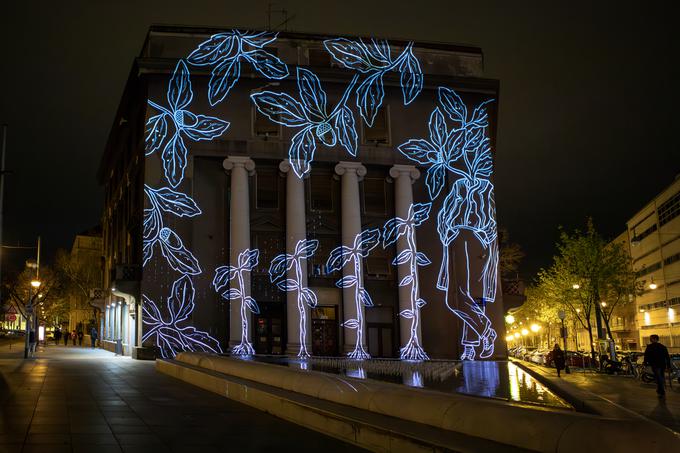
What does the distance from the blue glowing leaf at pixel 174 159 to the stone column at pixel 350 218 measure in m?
9.71

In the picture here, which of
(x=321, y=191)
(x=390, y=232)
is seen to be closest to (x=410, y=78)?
(x=321, y=191)

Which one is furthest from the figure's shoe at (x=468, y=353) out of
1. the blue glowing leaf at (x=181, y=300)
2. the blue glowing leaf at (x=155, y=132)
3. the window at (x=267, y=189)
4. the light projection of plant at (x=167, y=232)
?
the blue glowing leaf at (x=155, y=132)

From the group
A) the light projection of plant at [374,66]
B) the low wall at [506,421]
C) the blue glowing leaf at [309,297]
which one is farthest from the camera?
the light projection of plant at [374,66]

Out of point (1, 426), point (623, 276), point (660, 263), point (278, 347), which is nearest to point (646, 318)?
point (660, 263)

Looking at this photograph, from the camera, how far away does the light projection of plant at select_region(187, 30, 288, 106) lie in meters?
44.5

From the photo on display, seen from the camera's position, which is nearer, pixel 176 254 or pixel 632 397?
pixel 632 397

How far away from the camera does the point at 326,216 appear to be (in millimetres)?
46094

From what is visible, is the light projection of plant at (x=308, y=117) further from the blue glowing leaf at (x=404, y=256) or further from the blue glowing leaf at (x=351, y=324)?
the blue glowing leaf at (x=351, y=324)

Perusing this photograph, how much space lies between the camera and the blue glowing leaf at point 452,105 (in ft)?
158

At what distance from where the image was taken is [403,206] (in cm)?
4566

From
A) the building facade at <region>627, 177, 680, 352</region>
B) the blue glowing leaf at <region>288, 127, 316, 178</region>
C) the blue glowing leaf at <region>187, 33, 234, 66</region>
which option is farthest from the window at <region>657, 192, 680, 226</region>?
the blue glowing leaf at <region>187, 33, 234, 66</region>

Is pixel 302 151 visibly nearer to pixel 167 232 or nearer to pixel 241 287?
pixel 241 287

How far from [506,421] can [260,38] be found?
41097 mm

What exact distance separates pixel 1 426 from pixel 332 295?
111 ft
